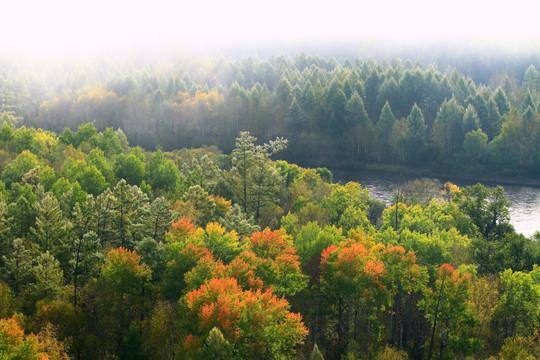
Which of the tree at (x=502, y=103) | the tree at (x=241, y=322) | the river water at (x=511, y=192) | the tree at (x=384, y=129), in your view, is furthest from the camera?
the tree at (x=384, y=129)

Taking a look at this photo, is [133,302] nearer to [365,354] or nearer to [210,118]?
[365,354]

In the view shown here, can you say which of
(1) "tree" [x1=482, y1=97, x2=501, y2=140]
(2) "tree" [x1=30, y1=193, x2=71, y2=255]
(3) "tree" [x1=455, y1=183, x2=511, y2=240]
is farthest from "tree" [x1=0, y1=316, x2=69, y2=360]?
(1) "tree" [x1=482, y1=97, x2=501, y2=140]

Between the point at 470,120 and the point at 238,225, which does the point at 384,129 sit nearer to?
the point at 470,120

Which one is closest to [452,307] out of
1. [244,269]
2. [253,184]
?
[244,269]

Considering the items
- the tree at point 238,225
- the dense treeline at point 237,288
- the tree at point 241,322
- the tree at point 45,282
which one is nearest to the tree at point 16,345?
the dense treeline at point 237,288

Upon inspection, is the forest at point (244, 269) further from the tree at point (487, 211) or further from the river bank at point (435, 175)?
the river bank at point (435, 175)

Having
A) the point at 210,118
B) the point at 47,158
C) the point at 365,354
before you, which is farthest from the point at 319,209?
the point at 210,118
